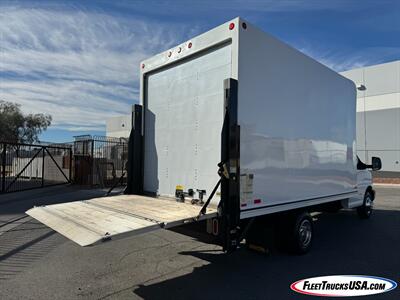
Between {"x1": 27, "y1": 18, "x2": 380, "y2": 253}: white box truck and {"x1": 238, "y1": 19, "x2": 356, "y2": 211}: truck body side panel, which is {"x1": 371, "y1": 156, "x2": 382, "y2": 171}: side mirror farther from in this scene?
{"x1": 27, "y1": 18, "x2": 380, "y2": 253}: white box truck

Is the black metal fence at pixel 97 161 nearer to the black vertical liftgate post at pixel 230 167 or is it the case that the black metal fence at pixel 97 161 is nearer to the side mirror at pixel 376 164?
the side mirror at pixel 376 164

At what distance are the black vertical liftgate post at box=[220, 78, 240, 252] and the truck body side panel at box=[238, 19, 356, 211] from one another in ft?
0.63

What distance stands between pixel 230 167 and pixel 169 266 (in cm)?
207

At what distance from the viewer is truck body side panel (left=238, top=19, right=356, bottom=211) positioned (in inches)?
192

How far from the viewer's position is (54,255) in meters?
6.14

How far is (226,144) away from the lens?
14.8 ft

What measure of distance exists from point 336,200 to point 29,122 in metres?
46.4

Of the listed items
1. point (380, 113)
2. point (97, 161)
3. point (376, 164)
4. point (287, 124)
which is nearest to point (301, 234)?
point (287, 124)

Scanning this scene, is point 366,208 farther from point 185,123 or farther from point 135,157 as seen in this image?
point 135,157

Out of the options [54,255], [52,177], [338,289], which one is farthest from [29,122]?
[338,289]

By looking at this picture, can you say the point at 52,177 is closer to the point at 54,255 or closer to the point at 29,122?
the point at 54,255

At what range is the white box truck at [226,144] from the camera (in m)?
4.55

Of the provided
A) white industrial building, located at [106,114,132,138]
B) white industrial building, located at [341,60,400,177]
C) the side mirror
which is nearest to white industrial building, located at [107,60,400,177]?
white industrial building, located at [341,60,400,177]

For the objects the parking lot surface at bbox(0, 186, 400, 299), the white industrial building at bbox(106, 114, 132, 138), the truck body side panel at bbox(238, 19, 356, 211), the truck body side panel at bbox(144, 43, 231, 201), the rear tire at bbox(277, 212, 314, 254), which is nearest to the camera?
the parking lot surface at bbox(0, 186, 400, 299)
